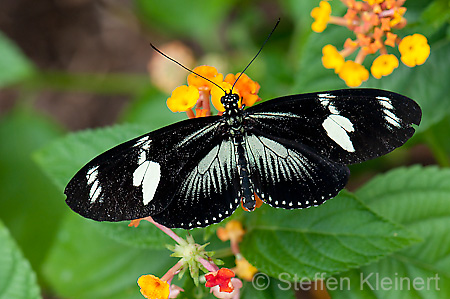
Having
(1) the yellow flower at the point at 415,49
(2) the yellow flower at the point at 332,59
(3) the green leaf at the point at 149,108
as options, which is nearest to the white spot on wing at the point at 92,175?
(2) the yellow flower at the point at 332,59

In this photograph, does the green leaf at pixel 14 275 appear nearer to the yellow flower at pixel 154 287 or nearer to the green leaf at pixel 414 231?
the yellow flower at pixel 154 287

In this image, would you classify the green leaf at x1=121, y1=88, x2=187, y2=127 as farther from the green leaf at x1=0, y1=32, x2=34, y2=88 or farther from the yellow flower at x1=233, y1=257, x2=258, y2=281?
the yellow flower at x1=233, y1=257, x2=258, y2=281

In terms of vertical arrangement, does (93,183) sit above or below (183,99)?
below

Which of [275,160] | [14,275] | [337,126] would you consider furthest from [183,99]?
[14,275]

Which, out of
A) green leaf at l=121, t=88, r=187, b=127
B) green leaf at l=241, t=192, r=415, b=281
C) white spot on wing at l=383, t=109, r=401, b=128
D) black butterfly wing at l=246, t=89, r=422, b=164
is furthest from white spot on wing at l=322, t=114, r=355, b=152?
green leaf at l=121, t=88, r=187, b=127

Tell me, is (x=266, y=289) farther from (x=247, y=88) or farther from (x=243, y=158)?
(x=247, y=88)
